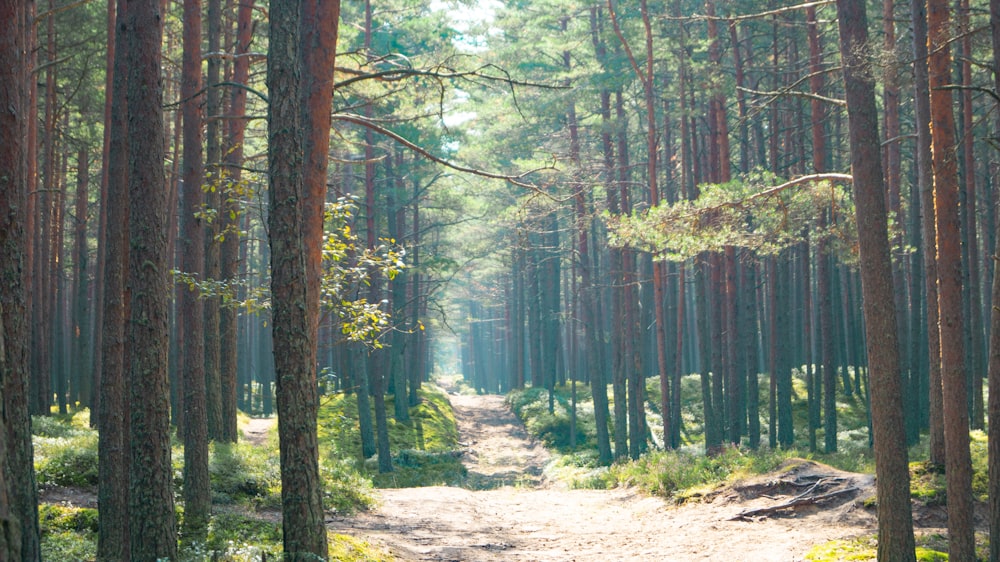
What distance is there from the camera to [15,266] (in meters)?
5.40

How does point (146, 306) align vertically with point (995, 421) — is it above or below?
above

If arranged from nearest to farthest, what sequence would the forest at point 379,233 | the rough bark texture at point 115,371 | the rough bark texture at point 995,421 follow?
the forest at point 379,233 < the rough bark texture at point 115,371 < the rough bark texture at point 995,421

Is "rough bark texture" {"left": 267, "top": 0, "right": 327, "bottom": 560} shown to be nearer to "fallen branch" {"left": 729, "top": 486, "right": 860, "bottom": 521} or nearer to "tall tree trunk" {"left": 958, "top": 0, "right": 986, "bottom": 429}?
"fallen branch" {"left": 729, "top": 486, "right": 860, "bottom": 521}

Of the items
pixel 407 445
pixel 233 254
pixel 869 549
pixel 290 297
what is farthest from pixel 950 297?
pixel 407 445

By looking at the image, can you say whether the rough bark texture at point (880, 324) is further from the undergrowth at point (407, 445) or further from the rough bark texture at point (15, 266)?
the undergrowth at point (407, 445)

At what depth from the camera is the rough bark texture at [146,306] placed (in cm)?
637

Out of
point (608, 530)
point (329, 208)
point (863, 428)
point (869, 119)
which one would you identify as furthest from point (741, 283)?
point (329, 208)

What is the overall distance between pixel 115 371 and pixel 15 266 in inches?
83.0

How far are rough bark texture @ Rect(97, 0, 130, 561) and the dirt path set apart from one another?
3.36 metres

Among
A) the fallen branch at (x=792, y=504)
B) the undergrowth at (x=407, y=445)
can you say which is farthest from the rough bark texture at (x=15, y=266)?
the undergrowth at (x=407, y=445)

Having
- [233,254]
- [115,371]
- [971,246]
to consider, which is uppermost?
[971,246]

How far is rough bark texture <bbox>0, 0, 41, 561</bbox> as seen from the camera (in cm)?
525

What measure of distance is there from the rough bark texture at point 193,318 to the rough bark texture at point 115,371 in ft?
3.71

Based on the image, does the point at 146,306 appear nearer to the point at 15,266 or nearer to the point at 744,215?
the point at 15,266
